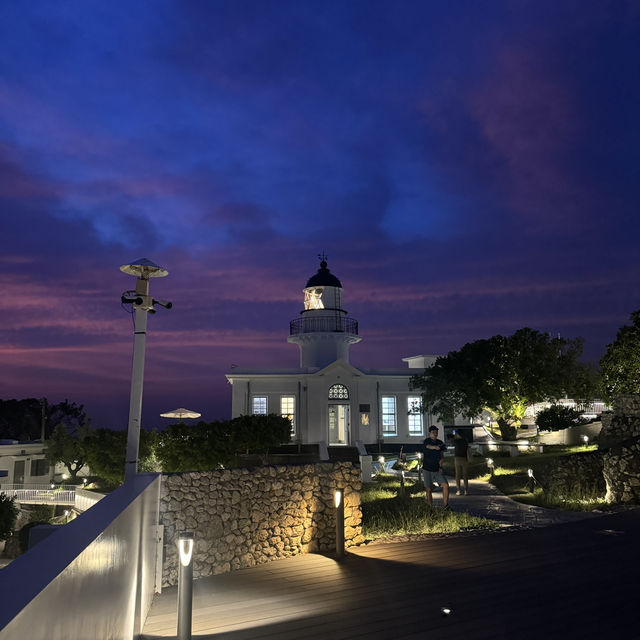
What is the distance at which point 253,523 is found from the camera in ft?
28.5

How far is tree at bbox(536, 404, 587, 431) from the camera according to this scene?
33.7 m

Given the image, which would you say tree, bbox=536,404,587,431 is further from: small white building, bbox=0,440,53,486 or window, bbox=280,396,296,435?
small white building, bbox=0,440,53,486

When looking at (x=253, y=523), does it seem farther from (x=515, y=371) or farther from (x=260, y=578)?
(x=515, y=371)

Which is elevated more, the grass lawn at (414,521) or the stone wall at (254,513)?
the stone wall at (254,513)

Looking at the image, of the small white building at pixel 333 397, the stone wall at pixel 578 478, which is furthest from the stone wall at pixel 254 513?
the small white building at pixel 333 397

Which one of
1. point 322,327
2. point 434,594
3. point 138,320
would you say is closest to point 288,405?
point 322,327

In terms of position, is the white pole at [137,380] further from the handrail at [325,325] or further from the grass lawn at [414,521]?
the handrail at [325,325]

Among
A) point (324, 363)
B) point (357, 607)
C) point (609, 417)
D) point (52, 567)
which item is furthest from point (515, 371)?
Answer: point (52, 567)

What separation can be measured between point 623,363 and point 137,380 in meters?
24.0

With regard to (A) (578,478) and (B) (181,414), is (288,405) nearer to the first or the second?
(B) (181,414)

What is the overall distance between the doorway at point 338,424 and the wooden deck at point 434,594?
25600 mm

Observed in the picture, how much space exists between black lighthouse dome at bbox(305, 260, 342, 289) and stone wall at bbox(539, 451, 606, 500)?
24168 mm

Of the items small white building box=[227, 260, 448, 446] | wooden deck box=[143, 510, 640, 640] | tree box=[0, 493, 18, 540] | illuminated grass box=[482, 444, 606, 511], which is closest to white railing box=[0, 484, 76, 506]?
tree box=[0, 493, 18, 540]

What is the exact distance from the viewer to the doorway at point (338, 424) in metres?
34.7
